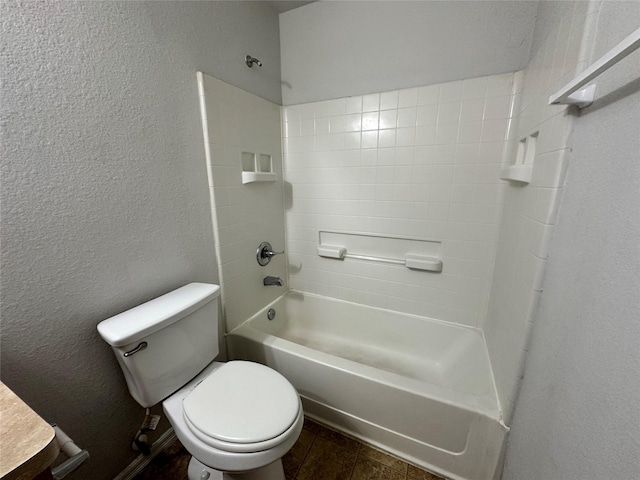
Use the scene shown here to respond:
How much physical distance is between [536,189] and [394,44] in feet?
3.50

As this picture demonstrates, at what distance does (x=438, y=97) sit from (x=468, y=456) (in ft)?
5.43

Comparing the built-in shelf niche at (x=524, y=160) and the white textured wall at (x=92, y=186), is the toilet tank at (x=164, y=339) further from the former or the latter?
the built-in shelf niche at (x=524, y=160)

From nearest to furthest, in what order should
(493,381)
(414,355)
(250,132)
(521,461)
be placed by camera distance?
1. (521,461)
2. (493,381)
3. (250,132)
4. (414,355)

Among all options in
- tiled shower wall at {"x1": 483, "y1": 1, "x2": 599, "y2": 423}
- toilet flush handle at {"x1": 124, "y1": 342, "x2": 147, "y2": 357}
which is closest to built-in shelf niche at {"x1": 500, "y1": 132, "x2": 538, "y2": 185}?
tiled shower wall at {"x1": 483, "y1": 1, "x2": 599, "y2": 423}

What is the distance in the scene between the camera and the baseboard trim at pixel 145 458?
103 centimetres

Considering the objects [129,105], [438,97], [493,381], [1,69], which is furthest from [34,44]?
[493,381]

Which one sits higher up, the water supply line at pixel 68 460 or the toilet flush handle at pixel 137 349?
the toilet flush handle at pixel 137 349

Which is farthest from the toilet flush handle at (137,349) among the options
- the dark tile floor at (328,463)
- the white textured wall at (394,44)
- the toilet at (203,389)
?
the white textured wall at (394,44)

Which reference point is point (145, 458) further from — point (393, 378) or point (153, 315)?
point (393, 378)


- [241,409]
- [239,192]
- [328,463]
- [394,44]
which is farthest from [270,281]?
[394,44]

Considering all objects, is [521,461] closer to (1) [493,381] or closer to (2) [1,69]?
(1) [493,381]

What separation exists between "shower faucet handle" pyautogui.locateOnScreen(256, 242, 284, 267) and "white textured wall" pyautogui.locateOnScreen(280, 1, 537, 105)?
964mm

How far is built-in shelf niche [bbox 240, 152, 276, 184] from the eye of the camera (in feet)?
4.60

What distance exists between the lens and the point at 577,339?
1.83 ft
